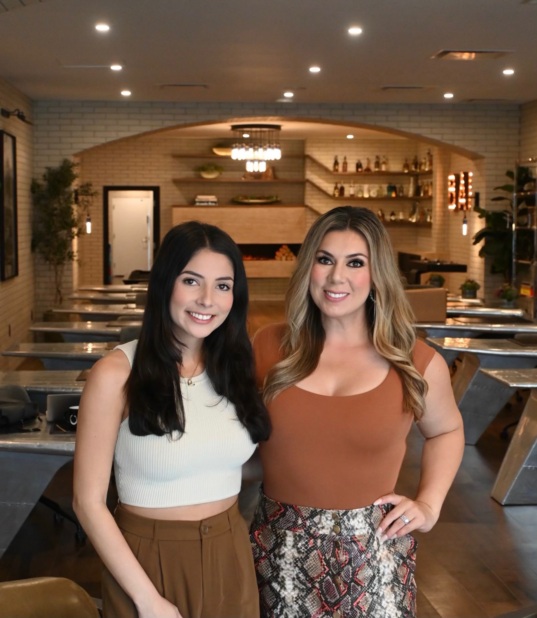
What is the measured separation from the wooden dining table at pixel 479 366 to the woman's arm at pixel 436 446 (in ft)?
13.8

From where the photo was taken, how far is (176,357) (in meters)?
2.06

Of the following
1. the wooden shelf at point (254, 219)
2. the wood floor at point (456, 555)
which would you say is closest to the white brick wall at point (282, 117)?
the wooden shelf at point (254, 219)

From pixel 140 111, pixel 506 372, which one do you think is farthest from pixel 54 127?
pixel 506 372

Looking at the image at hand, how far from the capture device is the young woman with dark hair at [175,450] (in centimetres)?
195

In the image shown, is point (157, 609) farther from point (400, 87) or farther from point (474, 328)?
point (400, 87)

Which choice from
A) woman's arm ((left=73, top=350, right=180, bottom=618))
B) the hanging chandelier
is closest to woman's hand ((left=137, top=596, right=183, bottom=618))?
woman's arm ((left=73, top=350, right=180, bottom=618))

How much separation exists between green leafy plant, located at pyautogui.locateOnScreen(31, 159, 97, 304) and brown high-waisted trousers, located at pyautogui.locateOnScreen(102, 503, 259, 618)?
11.1 metres

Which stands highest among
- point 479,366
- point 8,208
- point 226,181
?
point 226,181

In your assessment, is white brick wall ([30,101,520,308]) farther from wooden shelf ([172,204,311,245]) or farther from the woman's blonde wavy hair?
the woman's blonde wavy hair

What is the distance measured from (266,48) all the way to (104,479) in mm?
7364

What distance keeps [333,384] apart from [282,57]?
7580 mm

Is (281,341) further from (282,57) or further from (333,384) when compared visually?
(282,57)

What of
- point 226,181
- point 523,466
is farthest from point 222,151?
point 523,466

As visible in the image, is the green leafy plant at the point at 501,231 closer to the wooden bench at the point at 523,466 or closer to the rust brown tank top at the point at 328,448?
the wooden bench at the point at 523,466
